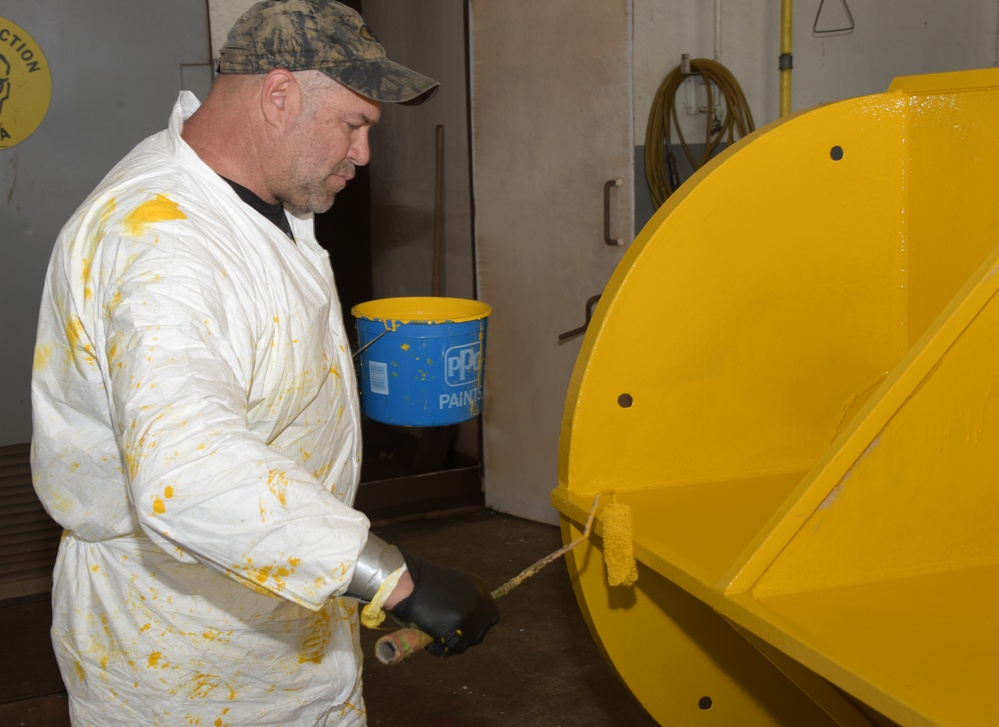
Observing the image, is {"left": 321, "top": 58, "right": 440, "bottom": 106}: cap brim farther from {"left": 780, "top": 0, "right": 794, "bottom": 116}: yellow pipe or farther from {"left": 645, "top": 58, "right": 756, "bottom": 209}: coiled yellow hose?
{"left": 780, "top": 0, "right": 794, "bottom": 116}: yellow pipe

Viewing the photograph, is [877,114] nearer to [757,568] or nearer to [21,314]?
[757,568]

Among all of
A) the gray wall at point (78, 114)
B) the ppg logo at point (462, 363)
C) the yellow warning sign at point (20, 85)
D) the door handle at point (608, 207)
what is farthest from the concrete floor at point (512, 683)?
the yellow warning sign at point (20, 85)

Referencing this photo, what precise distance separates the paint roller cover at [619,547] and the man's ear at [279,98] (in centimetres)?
74

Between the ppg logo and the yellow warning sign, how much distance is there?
1.55 m

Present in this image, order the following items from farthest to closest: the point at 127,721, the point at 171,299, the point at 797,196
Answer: the point at 797,196 → the point at 127,721 → the point at 171,299

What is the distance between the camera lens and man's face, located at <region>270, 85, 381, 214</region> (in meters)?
1.46

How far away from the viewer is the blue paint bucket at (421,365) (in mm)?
2623

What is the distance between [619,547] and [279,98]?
2.64 feet

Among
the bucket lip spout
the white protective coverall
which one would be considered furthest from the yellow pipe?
the white protective coverall

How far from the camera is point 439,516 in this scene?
163 inches

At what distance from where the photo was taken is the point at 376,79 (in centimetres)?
144

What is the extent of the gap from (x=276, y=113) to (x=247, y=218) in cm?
15

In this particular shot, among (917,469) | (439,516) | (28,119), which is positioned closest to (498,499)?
(439,516)

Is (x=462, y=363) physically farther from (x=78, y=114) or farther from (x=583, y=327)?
(x=78, y=114)
